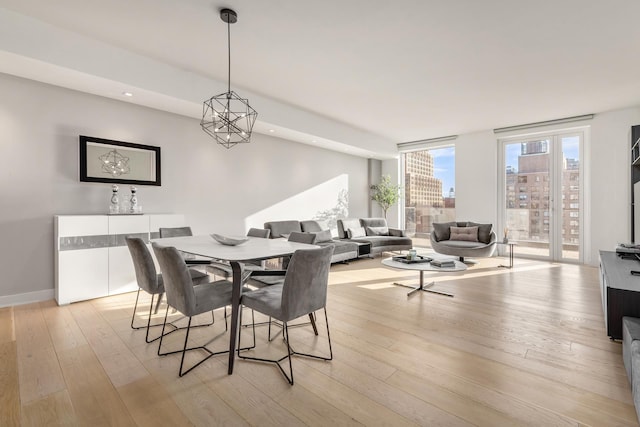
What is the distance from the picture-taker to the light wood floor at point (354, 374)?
166 centimetres

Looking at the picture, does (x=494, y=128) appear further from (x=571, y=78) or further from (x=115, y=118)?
(x=115, y=118)

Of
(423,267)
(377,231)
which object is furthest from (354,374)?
(377,231)

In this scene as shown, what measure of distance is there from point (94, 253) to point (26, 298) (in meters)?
0.82

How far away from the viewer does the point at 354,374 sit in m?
2.05

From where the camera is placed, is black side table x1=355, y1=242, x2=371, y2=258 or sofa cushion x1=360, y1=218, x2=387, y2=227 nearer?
black side table x1=355, y1=242, x2=371, y2=258

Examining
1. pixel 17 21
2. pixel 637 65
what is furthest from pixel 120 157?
pixel 637 65

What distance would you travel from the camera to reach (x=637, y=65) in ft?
12.2

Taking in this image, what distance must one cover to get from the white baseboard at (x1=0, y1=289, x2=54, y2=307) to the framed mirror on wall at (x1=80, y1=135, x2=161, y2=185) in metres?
1.36

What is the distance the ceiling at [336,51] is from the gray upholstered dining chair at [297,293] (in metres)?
2.14

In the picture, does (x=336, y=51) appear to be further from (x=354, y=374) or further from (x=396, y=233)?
(x=396, y=233)

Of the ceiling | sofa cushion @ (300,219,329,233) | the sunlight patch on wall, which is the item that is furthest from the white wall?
sofa cushion @ (300,219,329,233)

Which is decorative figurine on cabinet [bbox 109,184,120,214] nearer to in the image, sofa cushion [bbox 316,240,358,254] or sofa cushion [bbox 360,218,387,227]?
sofa cushion [bbox 316,240,358,254]

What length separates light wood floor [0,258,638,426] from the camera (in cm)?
166

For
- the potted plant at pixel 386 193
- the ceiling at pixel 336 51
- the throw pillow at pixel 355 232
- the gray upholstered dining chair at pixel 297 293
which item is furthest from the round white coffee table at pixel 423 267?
the potted plant at pixel 386 193
